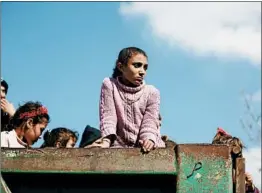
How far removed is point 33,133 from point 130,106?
83 cm

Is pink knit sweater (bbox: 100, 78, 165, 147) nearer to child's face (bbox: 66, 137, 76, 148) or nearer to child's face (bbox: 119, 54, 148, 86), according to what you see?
child's face (bbox: 119, 54, 148, 86)

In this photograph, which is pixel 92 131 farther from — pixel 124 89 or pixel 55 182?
pixel 55 182

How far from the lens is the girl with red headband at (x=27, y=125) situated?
12.9 ft

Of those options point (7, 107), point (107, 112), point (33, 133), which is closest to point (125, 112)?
point (107, 112)

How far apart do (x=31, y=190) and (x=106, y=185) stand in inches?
13.2

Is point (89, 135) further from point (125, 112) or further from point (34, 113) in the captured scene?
point (34, 113)

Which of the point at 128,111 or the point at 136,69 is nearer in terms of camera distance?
the point at 128,111

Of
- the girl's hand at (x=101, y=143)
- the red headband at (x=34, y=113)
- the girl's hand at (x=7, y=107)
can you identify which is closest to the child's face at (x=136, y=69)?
the girl's hand at (x=101, y=143)

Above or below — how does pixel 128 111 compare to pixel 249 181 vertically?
above

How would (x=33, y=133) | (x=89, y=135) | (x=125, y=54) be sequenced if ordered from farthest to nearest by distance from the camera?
(x=33, y=133) → (x=125, y=54) → (x=89, y=135)

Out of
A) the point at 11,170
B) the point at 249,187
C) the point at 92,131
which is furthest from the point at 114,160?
the point at 249,187

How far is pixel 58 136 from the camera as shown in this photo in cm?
466

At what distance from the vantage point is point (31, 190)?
256 centimetres

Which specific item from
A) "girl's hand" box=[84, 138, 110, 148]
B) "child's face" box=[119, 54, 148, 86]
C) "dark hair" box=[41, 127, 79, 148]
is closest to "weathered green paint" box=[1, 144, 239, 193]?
"girl's hand" box=[84, 138, 110, 148]
